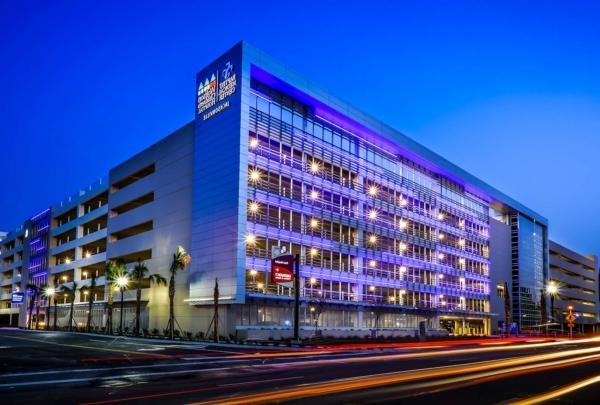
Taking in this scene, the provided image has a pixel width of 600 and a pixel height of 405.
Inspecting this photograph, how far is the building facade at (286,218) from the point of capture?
5862 cm

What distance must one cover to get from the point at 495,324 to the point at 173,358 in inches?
3493

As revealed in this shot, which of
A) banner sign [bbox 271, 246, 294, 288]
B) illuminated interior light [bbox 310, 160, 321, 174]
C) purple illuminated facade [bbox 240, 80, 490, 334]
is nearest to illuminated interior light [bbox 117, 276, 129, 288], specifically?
purple illuminated facade [bbox 240, 80, 490, 334]

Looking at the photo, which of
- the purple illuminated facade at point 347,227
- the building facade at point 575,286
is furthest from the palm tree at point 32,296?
the building facade at point 575,286

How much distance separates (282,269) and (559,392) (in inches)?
1336

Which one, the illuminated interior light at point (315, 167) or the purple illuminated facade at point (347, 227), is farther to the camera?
the illuminated interior light at point (315, 167)

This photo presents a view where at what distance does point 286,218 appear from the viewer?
62.6 m

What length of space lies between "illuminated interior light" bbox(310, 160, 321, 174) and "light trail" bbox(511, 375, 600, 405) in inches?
1799

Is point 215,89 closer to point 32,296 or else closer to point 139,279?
point 139,279

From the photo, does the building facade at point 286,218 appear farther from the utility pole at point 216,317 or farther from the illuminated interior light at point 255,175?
the utility pole at point 216,317

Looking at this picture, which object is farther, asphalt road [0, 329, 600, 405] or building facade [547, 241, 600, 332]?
building facade [547, 241, 600, 332]

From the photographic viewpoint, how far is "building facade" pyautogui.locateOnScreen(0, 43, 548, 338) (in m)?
58.6

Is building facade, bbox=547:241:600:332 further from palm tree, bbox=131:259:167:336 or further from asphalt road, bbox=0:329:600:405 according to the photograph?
asphalt road, bbox=0:329:600:405

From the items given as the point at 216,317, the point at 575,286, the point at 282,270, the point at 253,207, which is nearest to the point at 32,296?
the point at 216,317

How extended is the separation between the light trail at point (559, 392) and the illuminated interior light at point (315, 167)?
150ft
